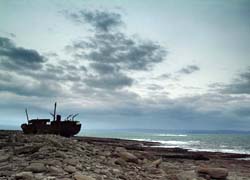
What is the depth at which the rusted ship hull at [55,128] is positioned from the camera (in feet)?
107

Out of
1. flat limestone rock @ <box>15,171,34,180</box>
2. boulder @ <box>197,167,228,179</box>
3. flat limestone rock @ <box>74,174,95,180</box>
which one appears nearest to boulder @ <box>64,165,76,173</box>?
flat limestone rock @ <box>74,174,95,180</box>

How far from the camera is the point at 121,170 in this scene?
1166 cm

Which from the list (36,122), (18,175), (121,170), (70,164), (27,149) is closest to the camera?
(18,175)

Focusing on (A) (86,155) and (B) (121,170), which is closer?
(B) (121,170)

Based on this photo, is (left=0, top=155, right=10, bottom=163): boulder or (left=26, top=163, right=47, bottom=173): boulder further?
(left=0, top=155, right=10, bottom=163): boulder

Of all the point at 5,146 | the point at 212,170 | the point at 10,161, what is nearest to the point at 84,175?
the point at 10,161

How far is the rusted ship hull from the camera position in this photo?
3259 cm

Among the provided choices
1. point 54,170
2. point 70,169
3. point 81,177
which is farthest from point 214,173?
point 54,170

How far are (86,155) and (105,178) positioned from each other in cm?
397

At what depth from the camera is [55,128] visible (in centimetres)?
3288

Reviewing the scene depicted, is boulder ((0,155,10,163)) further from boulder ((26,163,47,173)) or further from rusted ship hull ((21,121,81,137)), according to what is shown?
rusted ship hull ((21,121,81,137))

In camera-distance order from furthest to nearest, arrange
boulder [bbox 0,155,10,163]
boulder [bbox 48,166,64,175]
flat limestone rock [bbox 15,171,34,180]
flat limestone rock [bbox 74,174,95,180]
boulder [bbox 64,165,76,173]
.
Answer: boulder [bbox 0,155,10,163]
boulder [bbox 64,165,76,173]
boulder [bbox 48,166,64,175]
flat limestone rock [bbox 74,174,95,180]
flat limestone rock [bbox 15,171,34,180]

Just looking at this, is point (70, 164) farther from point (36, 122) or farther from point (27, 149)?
point (36, 122)

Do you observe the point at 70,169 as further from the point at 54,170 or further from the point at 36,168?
the point at 36,168
